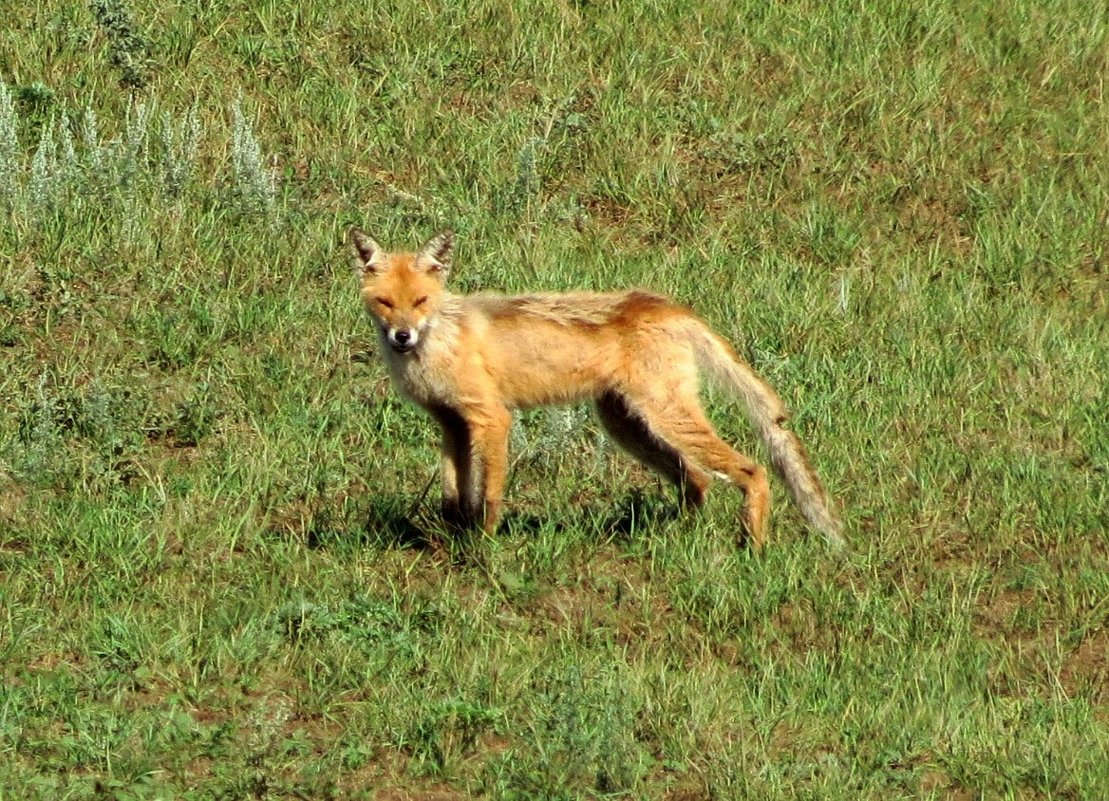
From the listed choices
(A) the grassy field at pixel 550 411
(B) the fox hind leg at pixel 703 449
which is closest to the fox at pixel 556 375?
(B) the fox hind leg at pixel 703 449

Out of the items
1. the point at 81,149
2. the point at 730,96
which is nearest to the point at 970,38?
the point at 730,96

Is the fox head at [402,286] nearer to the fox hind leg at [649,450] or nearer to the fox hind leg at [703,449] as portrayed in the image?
the fox hind leg at [649,450]

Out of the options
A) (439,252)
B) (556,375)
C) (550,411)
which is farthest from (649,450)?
(439,252)

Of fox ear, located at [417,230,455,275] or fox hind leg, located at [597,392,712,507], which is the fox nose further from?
fox hind leg, located at [597,392,712,507]

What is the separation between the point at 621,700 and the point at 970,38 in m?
8.83

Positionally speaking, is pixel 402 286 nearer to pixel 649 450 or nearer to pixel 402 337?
pixel 402 337

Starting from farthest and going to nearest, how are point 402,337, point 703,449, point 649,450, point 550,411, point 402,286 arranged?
point 550,411 < point 649,450 < point 703,449 < point 402,286 < point 402,337

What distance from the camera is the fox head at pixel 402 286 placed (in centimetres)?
830

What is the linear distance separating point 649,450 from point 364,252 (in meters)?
1.82

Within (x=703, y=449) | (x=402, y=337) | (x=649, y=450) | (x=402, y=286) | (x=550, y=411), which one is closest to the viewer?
(x=402, y=337)

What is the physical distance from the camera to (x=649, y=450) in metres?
8.92

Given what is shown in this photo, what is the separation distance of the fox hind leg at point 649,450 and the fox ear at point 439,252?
108 centimetres

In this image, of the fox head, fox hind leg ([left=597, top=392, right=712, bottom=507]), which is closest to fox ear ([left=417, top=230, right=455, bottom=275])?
the fox head

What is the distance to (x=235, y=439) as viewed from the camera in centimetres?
934
